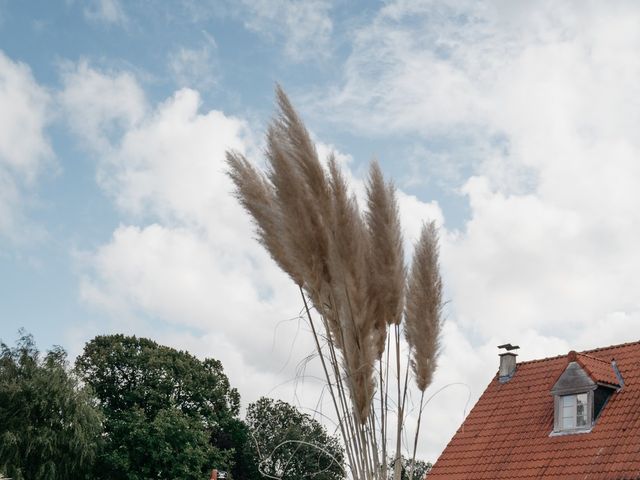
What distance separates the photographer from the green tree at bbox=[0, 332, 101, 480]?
1139 inches

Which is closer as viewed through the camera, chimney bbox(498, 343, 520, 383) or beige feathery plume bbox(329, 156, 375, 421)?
beige feathery plume bbox(329, 156, 375, 421)

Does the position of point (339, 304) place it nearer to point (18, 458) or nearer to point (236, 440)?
point (18, 458)

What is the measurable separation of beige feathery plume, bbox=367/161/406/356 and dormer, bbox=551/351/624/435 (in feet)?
38.4

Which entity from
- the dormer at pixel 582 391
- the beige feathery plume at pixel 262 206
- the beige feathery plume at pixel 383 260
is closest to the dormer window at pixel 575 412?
the dormer at pixel 582 391

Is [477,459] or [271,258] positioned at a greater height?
[477,459]

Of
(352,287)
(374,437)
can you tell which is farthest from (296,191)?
(374,437)

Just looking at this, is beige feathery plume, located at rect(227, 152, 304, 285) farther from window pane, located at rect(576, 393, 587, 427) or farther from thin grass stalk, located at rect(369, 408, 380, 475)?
window pane, located at rect(576, 393, 587, 427)

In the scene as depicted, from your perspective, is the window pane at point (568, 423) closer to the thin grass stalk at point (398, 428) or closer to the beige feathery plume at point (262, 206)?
the thin grass stalk at point (398, 428)

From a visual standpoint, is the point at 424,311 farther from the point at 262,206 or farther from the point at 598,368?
the point at 598,368

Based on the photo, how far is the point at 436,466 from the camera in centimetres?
1652

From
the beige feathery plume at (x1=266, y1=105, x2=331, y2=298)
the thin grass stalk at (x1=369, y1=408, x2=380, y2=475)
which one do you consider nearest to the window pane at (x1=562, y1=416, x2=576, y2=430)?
the thin grass stalk at (x1=369, y1=408, x2=380, y2=475)

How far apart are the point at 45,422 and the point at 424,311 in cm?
2780

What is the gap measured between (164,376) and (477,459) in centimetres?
2028

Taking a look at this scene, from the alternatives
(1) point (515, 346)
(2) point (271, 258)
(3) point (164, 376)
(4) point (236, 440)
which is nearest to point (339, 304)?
(2) point (271, 258)
